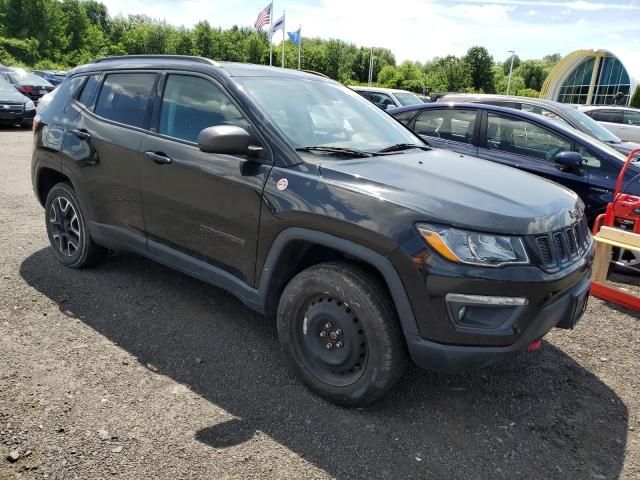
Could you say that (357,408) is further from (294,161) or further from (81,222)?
(81,222)

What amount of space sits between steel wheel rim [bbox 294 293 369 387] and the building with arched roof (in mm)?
49126

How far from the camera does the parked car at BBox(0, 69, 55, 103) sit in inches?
720

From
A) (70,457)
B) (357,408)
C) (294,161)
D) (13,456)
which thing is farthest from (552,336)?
(13,456)

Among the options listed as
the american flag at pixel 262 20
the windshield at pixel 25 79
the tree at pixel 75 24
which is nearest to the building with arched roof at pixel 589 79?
the american flag at pixel 262 20

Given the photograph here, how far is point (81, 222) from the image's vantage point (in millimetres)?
4160

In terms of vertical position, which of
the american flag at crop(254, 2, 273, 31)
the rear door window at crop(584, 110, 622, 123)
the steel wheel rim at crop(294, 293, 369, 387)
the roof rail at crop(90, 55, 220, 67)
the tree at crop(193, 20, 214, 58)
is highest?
the tree at crop(193, 20, 214, 58)

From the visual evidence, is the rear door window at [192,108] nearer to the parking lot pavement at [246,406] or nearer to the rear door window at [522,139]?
the parking lot pavement at [246,406]

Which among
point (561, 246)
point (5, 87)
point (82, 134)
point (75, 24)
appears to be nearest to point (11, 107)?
point (5, 87)

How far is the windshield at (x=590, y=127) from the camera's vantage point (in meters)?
7.06

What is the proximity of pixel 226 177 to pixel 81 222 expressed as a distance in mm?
1827

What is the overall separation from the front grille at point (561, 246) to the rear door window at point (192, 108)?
1.78 metres

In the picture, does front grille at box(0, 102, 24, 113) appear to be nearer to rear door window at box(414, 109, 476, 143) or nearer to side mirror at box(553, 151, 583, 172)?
rear door window at box(414, 109, 476, 143)

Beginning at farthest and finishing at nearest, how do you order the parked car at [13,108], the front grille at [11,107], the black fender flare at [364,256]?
the parked car at [13,108] < the front grille at [11,107] < the black fender flare at [364,256]

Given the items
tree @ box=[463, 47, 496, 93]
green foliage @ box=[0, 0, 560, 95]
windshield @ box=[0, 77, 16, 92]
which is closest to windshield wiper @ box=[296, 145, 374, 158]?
windshield @ box=[0, 77, 16, 92]
